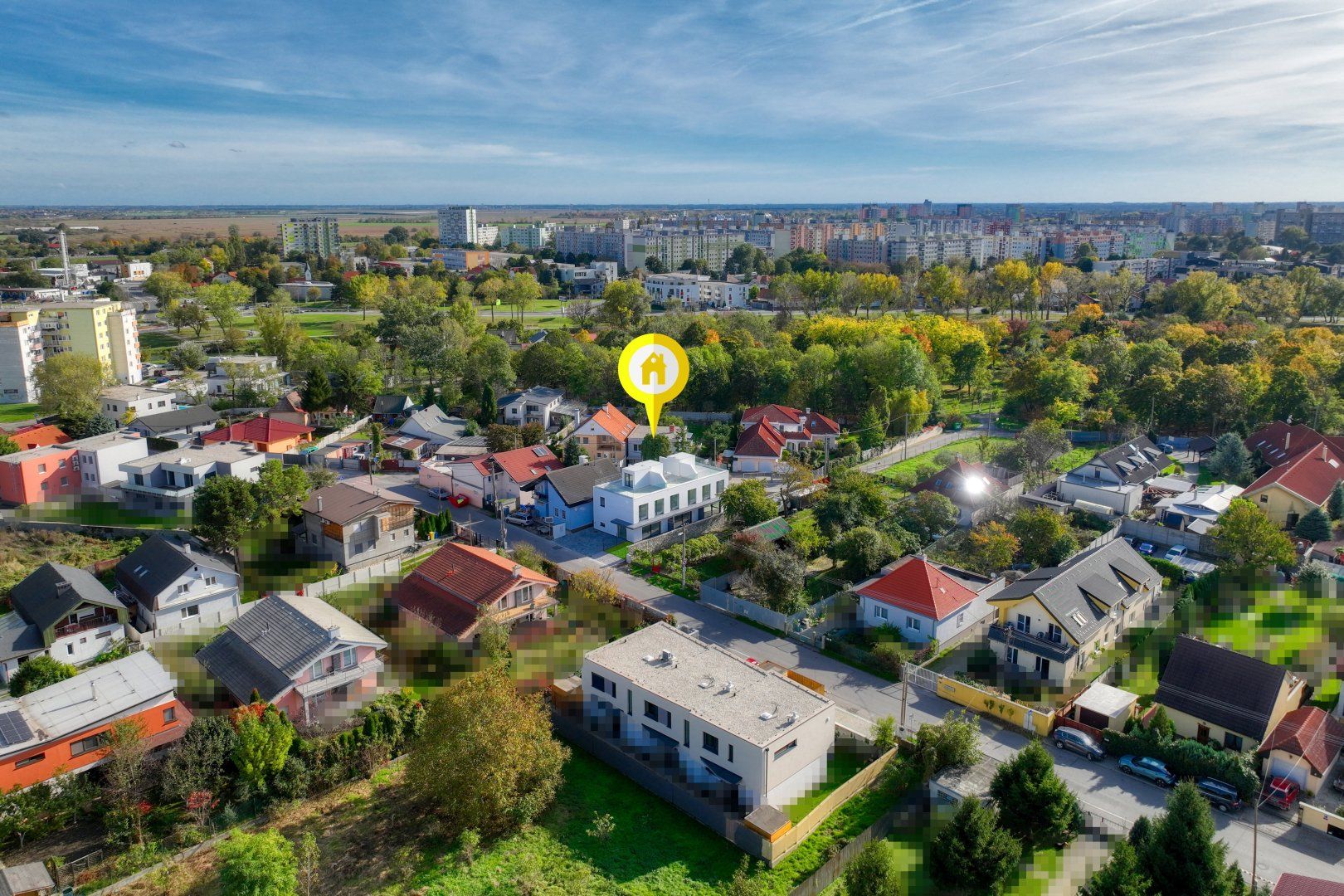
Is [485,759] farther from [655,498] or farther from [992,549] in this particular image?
[992,549]

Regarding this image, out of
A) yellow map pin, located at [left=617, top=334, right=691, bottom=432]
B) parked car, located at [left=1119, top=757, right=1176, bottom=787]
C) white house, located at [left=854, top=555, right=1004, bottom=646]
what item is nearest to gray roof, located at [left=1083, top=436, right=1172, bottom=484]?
white house, located at [left=854, top=555, right=1004, bottom=646]

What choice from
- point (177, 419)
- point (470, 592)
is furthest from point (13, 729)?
point (177, 419)

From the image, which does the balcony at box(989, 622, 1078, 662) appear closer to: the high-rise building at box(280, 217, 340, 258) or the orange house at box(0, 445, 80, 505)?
the orange house at box(0, 445, 80, 505)

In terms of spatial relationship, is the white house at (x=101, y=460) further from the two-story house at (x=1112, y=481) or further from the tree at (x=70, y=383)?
the two-story house at (x=1112, y=481)

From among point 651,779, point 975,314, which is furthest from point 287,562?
point 975,314

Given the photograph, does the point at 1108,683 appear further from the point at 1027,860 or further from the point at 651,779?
the point at 651,779
